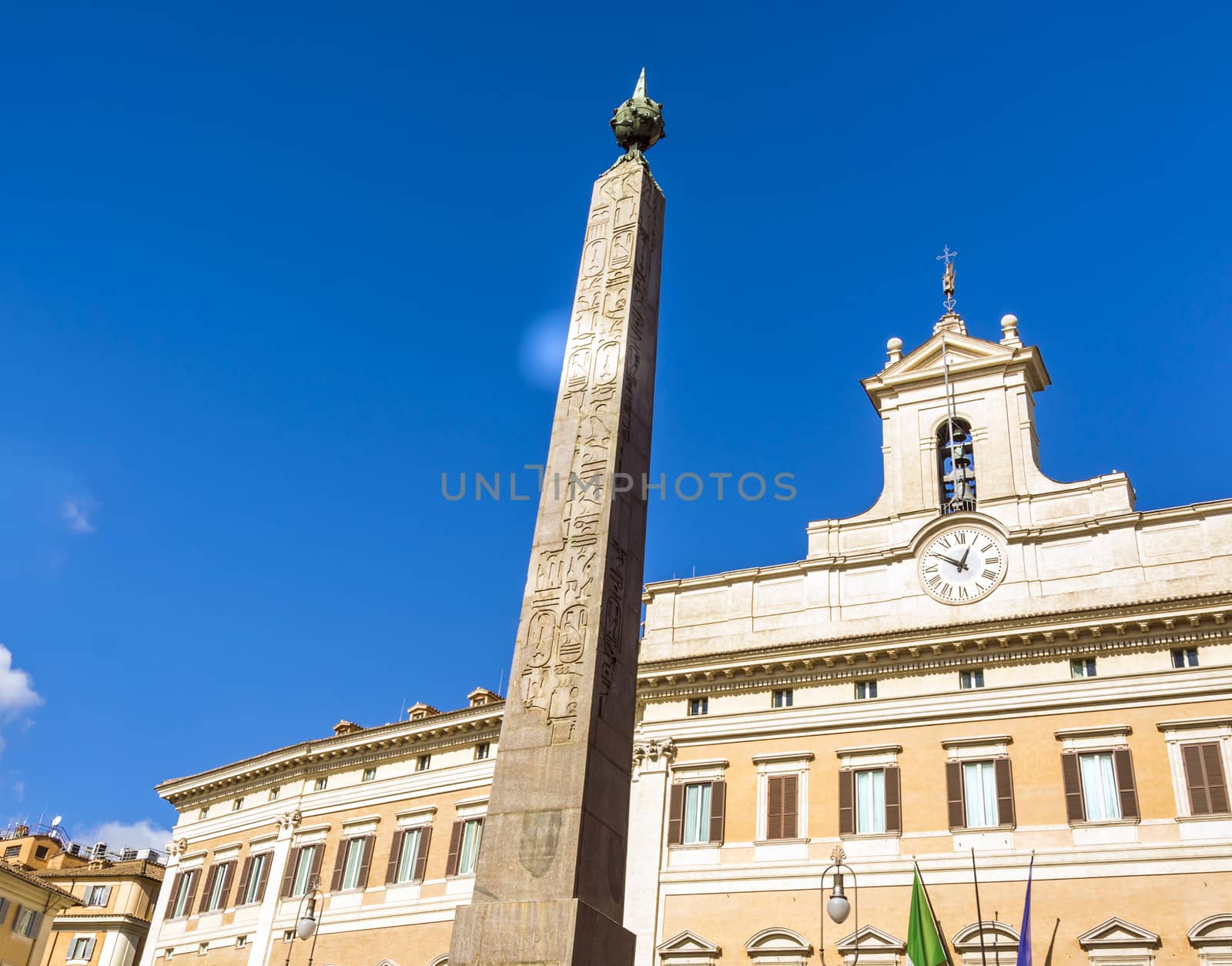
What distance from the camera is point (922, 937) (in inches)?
772

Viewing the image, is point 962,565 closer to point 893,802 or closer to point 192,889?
point 893,802

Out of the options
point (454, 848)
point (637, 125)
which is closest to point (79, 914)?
point (454, 848)

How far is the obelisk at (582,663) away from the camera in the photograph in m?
8.94

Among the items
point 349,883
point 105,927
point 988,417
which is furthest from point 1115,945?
point 105,927

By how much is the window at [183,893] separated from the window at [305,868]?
4.06 metres

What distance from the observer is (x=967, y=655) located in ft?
74.0

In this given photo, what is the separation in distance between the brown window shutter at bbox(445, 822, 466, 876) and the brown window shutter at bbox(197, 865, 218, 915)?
8.06 m

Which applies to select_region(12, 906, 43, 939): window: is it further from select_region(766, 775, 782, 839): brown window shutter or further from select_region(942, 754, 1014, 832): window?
select_region(942, 754, 1014, 832): window

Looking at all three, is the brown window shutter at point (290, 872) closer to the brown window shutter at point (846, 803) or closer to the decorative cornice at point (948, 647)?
the decorative cornice at point (948, 647)

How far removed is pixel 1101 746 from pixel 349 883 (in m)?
16.2

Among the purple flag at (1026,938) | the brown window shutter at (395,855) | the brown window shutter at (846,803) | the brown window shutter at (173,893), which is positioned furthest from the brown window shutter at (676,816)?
the brown window shutter at (173,893)

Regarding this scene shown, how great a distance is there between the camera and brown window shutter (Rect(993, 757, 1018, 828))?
20.8 metres

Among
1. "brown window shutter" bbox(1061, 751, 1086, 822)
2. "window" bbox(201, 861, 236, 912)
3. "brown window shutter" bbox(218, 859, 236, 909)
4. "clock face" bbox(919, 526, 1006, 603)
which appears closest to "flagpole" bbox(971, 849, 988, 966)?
"brown window shutter" bbox(1061, 751, 1086, 822)

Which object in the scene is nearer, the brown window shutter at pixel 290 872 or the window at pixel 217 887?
the brown window shutter at pixel 290 872
